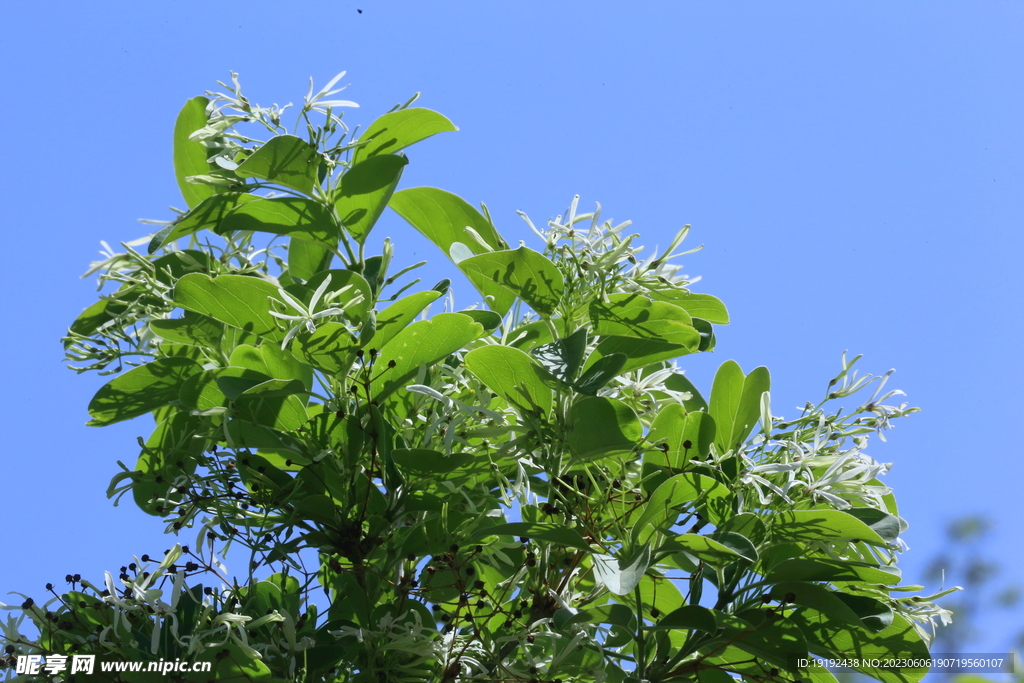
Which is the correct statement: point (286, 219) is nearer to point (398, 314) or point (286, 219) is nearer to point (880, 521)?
point (398, 314)

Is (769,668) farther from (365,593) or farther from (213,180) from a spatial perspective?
(213,180)

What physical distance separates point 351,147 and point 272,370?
0.93ft

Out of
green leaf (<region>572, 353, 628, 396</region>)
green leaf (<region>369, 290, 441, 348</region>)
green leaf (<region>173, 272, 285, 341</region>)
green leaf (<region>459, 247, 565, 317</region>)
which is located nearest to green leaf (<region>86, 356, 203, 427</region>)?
green leaf (<region>173, 272, 285, 341</region>)

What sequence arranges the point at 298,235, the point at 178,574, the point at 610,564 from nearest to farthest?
the point at 610,564, the point at 178,574, the point at 298,235

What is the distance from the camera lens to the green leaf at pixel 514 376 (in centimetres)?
88

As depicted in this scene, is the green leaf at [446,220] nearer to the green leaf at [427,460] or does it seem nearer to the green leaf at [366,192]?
the green leaf at [366,192]

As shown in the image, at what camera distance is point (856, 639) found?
950 millimetres

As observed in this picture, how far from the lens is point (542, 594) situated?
1004 mm

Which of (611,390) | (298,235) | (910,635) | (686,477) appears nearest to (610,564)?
(686,477)

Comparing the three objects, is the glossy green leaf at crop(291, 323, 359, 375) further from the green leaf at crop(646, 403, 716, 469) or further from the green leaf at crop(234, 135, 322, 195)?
the green leaf at crop(646, 403, 716, 469)

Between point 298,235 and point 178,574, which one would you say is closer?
point 178,574

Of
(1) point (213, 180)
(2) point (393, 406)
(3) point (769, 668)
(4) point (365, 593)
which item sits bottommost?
(3) point (769, 668)

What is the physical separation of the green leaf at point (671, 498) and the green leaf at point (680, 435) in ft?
0.19

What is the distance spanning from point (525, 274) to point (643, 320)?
0.14 m
